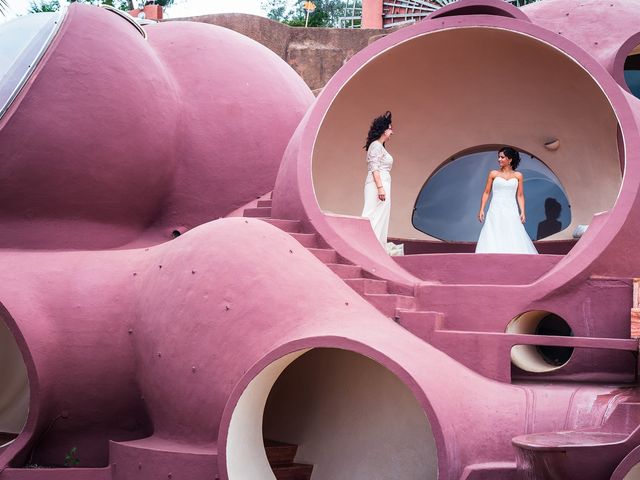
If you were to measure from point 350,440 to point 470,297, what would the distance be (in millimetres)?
1548

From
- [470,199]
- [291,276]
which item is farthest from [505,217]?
[291,276]

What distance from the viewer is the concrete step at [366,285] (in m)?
9.37

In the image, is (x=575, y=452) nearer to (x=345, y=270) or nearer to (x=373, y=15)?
(x=345, y=270)

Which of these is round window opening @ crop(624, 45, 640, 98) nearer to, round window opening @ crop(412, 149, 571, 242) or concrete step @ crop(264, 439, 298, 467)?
round window opening @ crop(412, 149, 571, 242)

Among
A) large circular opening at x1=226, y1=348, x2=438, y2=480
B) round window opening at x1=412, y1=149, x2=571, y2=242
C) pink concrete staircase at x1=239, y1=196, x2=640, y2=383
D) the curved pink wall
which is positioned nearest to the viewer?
large circular opening at x1=226, y1=348, x2=438, y2=480

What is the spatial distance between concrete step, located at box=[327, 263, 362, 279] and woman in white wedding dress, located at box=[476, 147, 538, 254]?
2061 millimetres

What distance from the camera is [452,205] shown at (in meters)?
14.1

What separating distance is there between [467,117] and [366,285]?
4472 mm

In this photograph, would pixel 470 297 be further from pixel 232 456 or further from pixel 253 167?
pixel 253 167

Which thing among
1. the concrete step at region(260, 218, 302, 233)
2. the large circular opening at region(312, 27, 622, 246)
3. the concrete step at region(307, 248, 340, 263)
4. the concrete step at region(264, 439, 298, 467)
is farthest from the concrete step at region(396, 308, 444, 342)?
the large circular opening at region(312, 27, 622, 246)

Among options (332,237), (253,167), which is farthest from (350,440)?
(253,167)

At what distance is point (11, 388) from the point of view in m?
11.2

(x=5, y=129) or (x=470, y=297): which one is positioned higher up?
(x=5, y=129)

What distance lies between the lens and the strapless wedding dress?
36.7 feet
